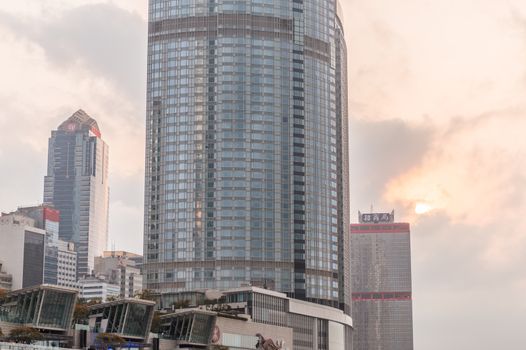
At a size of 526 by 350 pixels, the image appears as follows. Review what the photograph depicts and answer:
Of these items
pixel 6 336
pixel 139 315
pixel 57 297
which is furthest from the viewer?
pixel 139 315

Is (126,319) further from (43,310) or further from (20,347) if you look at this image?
(20,347)

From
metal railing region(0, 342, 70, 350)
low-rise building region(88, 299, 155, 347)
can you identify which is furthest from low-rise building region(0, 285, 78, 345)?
metal railing region(0, 342, 70, 350)

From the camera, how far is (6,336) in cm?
16362

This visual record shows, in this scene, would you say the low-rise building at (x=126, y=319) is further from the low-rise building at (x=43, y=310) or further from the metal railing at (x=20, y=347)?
the metal railing at (x=20, y=347)

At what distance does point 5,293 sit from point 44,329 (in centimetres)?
1244

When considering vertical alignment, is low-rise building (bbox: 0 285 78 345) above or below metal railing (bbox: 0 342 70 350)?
above

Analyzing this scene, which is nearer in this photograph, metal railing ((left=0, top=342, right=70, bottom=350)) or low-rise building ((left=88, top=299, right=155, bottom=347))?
metal railing ((left=0, top=342, right=70, bottom=350))

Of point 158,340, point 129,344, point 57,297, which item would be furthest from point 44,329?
point 158,340

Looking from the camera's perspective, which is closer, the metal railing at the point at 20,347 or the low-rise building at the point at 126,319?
the metal railing at the point at 20,347

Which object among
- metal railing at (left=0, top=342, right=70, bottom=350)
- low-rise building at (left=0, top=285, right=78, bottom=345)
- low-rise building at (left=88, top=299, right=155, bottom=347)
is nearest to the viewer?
metal railing at (left=0, top=342, right=70, bottom=350)

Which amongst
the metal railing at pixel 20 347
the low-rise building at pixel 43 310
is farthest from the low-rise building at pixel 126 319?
the metal railing at pixel 20 347

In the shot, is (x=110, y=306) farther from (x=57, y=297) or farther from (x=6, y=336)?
(x=6, y=336)

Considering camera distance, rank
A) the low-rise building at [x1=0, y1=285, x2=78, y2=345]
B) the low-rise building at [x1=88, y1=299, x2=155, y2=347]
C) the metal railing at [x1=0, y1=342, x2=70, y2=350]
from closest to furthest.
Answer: the metal railing at [x1=0, y1=342, x2=70, y2=350]
the low-rise building at [x1=0, y1=285, x2=78, y2=345]
the low-rise building at [x1=88, y1=299, x2=155, y2=347]

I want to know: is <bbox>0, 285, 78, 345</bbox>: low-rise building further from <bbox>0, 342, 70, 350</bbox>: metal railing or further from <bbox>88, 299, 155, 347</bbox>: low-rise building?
<bbox>0, 342, 70, 350</bbox>: metal railing
